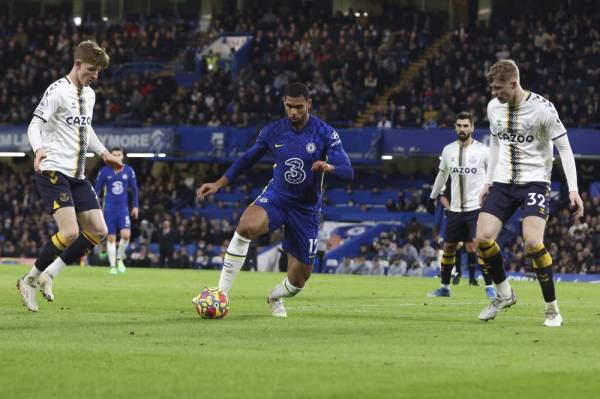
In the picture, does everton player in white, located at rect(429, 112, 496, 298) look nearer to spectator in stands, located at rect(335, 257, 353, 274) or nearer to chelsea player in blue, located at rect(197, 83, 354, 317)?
chelsea player in blue, located at rect(197, 83, 354, 317)

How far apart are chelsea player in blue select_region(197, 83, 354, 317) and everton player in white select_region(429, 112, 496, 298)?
21.1 feet

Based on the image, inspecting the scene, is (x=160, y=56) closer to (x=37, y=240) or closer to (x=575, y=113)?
(x=37, y=240)

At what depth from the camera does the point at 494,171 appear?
12328 millimetres

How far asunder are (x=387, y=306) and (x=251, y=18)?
37.1 meters

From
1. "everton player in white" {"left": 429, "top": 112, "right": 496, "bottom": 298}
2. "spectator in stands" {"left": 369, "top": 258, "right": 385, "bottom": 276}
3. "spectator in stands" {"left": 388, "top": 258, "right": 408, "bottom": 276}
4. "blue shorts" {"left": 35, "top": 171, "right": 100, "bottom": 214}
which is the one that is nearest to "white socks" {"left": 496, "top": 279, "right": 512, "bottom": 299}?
"blue shorts" {"left": 35, "top": 171, "right": 100, "bottom": 214}

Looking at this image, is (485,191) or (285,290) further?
(285,290)

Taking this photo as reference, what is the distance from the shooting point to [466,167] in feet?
64.1

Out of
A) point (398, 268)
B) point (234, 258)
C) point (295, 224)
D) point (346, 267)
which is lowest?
point (346, 267)

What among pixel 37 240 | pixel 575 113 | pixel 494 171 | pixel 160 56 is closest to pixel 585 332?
pixel 494 171

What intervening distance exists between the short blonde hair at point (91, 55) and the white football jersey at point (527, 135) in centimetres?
406

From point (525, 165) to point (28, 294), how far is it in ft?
17.3

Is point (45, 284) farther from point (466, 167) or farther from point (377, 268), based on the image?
point (377, 268)

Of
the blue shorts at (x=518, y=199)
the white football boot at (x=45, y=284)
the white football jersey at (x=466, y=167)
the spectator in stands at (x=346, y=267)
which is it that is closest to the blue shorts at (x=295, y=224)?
the blue shorts at (x=518, y=199)

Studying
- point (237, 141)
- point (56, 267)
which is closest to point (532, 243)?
point (56, 267)
